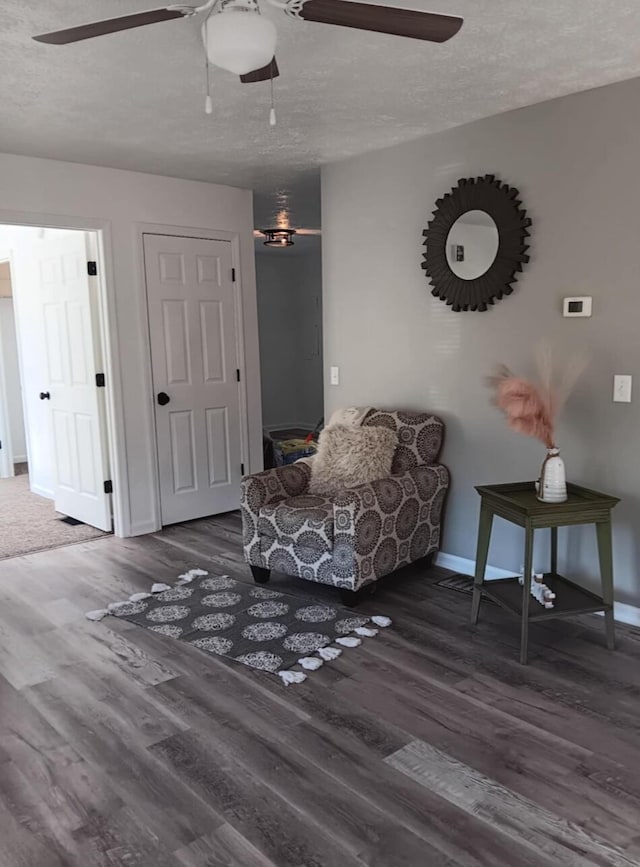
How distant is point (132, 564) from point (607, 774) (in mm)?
2775

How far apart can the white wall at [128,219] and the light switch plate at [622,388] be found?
290 centimetres

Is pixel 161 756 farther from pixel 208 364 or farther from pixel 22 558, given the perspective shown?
pixel 208 364

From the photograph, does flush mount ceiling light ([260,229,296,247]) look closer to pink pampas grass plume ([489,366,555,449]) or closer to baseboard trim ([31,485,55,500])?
baseboard trim ([31,485,55,500])

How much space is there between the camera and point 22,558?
13.6 ft

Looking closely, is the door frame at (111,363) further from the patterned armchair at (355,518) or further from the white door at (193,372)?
the patterned armchair at (355,518)

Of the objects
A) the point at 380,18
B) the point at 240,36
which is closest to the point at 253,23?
the point at 240,36

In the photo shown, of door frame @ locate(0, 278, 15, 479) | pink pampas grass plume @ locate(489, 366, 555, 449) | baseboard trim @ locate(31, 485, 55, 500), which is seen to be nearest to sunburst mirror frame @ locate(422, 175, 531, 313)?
pink pampas grass plume @ locate(489, 366, 555, 449)

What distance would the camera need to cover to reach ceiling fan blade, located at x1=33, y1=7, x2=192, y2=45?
167cm

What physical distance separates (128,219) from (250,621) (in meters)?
2.70

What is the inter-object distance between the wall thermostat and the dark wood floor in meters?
1.43

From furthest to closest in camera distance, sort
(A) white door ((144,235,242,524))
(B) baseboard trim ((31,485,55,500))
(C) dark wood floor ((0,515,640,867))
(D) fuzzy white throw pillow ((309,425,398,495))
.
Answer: (B) baseboard trim ((31,485,55,500))
(A) white door ((144,235,242,524))
(D) fuzzy white throw pillow ((309,425,398,495))
(C) dark wood floor ((0,515,640,867))

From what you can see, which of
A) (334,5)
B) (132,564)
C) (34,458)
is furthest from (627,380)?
(34,458)

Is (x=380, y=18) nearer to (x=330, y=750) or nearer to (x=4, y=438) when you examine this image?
(x=330, y=750)

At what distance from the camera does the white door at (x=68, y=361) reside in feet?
14.6
